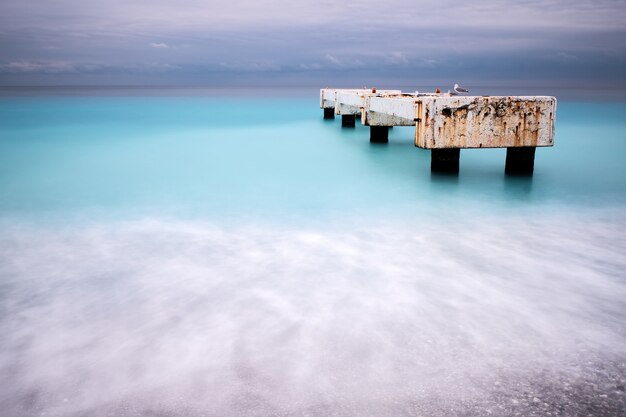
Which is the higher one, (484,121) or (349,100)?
(349,100)

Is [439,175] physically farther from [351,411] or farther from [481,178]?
[351,411]

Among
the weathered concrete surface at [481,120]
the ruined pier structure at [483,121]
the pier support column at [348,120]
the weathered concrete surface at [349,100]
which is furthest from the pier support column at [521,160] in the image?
the pier support column at [348,120]

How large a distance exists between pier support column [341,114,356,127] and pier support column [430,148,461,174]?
29.8 feet

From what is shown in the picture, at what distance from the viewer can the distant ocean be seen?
2.02 meters

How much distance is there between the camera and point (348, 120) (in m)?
16.0

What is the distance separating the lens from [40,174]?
768cm

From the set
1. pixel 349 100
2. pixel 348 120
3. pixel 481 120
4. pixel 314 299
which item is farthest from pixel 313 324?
pixel 348 120

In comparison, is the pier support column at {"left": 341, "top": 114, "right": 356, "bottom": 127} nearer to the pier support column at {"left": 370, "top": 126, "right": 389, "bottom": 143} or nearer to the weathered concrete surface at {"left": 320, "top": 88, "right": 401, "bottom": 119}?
the weathered concrete surface at {"left": 320, "top": 88, "right": 401, "bottom": 119}

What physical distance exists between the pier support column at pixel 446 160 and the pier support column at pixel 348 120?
29.8 ft

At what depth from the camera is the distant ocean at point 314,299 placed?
2016 mm

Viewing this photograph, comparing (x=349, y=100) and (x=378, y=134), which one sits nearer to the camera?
(x=378, y=134)

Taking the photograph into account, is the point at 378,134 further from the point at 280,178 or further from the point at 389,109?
the point at 280,178

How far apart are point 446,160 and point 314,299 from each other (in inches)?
176

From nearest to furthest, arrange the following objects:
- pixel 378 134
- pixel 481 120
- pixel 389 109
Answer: pixel 481 120 < pixel 389 109 < pixel 378 134
